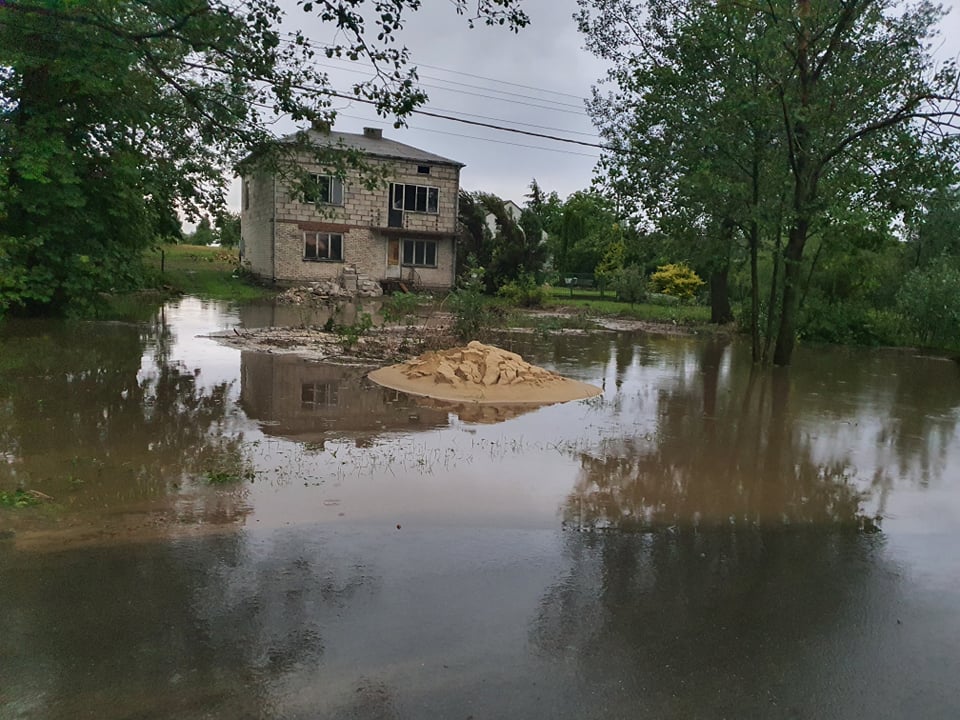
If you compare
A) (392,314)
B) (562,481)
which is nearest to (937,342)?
(392,314)

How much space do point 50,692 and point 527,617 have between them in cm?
243

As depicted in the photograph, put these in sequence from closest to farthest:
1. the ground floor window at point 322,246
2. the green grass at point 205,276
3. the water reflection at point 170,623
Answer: the water reflection at point 170,623, the green grass at point 205,276, the ground floor window at point 322,246

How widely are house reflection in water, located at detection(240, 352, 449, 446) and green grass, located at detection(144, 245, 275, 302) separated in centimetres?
1835

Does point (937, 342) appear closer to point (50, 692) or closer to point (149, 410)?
point (149, 410)

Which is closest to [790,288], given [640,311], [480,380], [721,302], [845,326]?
[845,326]

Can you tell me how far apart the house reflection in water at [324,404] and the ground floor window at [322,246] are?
23.5 meters

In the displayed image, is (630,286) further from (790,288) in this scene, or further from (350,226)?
(790,288)

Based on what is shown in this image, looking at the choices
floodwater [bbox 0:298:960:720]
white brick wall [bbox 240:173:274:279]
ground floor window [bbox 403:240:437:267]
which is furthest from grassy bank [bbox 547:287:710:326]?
floodwater [bbox 0:298:960:720]

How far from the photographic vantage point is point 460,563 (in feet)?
16.2

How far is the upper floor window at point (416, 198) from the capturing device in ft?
122

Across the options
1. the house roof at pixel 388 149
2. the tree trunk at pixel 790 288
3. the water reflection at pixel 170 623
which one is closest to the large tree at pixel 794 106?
the tree trunk at pixel 790 288

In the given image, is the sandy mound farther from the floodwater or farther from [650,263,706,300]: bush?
[650,263,706,300]: bush

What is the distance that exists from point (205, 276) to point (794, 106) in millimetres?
30228

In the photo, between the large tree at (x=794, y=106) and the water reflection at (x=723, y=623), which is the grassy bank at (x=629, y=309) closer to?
the large tree at (x=794, y=106)
